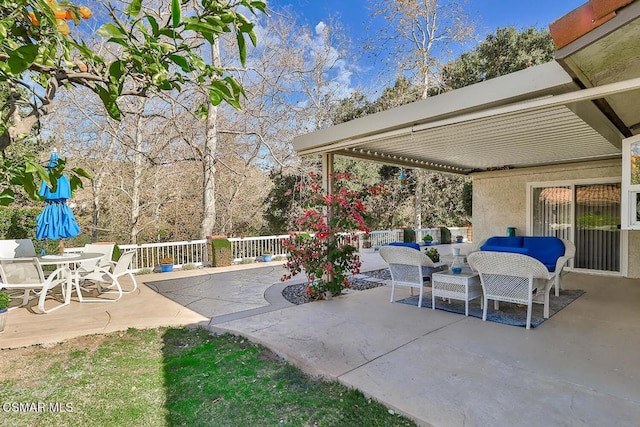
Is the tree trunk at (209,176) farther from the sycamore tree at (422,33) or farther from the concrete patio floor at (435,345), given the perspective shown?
the sycamore tree at (422,33)

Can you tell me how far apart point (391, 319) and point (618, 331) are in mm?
2568

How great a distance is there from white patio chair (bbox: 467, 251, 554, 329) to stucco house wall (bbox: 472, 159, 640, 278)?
4.71m

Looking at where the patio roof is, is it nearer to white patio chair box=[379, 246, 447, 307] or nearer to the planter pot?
white patio chair box=[379, 246, 447, 307]

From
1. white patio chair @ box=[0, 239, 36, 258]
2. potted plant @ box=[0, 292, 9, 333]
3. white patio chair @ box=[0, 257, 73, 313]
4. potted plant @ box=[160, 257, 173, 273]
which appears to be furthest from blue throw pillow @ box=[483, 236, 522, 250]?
white patio chair @ box=[0, 239, 36, 258]

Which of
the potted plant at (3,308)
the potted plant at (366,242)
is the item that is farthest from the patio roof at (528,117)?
the potted plant at (366,242)

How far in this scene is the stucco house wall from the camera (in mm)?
7504

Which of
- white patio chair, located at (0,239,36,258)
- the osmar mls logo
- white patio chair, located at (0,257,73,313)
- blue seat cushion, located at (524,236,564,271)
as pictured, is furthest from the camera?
blue seat cushion, located at (524,236,564,271)

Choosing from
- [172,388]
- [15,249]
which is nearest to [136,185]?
[15,249]

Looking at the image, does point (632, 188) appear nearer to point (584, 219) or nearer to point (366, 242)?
point (584, 219)

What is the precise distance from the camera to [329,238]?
5582 millimetres

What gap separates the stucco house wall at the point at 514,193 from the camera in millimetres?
7504

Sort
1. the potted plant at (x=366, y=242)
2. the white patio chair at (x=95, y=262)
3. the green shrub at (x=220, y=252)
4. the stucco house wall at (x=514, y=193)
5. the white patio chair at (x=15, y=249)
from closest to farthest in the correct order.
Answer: the white patio chair at (x=95, y=262), the white patio chair at (x=15, y=249), the stucco house wall at (x=514, y=193), the green shrub at (x=220, y=252), the potted plant at (x=366, y=242)

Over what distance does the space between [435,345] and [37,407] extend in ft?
11.5

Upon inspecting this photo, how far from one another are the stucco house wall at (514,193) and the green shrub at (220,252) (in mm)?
7047
